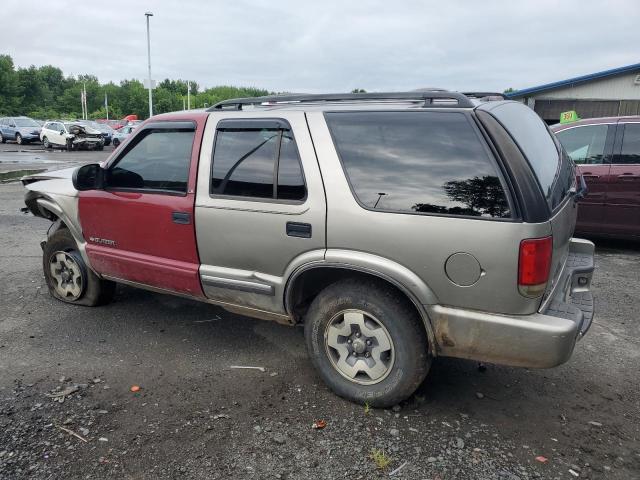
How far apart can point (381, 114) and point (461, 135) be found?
0.49 meters

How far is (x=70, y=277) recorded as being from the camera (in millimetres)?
4672

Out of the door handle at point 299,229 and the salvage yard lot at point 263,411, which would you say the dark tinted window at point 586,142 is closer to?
the salvage yard lot at point 263,411

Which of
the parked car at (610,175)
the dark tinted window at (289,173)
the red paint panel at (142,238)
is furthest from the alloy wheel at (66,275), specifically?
the parked car at (610,175)

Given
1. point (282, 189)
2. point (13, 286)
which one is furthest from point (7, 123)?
point (282, 189)

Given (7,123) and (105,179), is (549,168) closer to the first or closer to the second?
(105,179)

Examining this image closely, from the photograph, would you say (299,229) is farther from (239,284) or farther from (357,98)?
(357,98)

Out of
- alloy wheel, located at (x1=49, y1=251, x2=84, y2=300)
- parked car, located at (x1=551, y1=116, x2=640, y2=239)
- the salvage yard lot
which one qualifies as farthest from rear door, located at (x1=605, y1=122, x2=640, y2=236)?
alloy wheel, located at (x1=49, y1=251, x2=84, y2=300)

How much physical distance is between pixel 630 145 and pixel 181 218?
589cm

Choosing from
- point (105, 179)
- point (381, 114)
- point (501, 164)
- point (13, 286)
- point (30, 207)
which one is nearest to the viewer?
point (501, 164)

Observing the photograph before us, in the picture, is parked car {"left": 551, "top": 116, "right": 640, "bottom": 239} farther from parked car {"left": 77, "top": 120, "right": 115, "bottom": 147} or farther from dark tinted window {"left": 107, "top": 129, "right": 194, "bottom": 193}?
parked car {"left": 77, "top": 120, "right": 115, "bottom": 147}

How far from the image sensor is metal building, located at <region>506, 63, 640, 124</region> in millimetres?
18125

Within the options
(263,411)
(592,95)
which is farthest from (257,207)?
(592,95)

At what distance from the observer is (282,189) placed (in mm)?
3191

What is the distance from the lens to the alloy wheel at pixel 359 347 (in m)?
3.03
